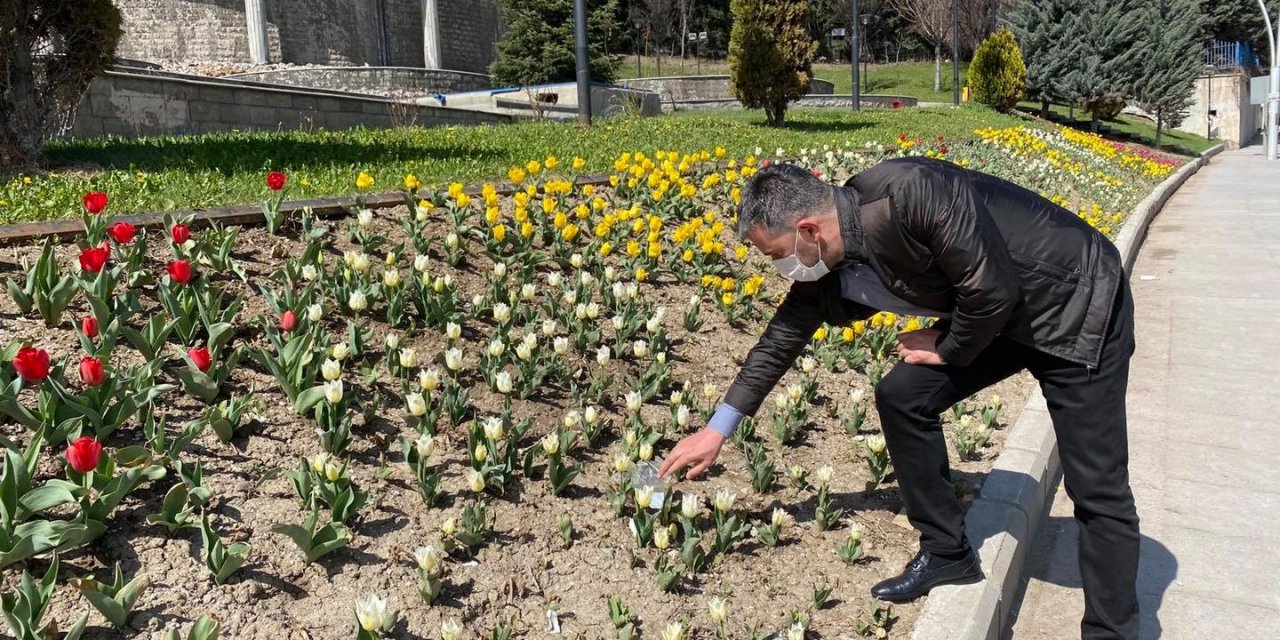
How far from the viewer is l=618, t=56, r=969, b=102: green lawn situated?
154ft

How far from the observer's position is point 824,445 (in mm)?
4234

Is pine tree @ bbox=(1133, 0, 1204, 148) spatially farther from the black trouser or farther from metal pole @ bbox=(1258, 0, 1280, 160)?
the black trouser

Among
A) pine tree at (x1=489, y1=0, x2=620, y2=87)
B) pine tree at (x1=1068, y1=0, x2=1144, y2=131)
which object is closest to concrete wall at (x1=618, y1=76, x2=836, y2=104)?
pine tree at (x1=489, y1=0, x2=620, y2=87)

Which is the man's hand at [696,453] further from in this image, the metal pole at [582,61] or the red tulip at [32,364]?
the metal pole at [582,61]

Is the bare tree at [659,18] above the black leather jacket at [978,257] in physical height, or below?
above

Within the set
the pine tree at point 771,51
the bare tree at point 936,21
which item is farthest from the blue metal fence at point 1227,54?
the pine tree at point 771,51

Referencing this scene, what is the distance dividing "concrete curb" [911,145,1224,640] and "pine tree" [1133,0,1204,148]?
32.4 metres

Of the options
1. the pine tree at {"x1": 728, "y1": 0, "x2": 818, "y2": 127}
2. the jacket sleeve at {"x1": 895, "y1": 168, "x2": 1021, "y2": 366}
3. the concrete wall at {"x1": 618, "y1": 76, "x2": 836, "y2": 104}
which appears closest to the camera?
the jacket sleeve at {"x1": 895, "y1": 168, "x2": 1021, "y2": 366}

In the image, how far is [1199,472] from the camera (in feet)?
15.3

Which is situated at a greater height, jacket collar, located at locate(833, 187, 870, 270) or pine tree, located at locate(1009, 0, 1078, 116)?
pine tree, located at locate(1009, 0, 1078, 116)

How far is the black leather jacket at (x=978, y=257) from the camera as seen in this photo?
2557 mm

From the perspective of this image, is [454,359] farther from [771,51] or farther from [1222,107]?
[1222,107]

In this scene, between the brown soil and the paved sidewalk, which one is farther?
the paved sidewalk

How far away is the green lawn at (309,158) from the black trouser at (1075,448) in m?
3.70
